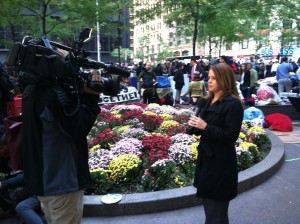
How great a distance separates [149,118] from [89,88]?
17.9ft

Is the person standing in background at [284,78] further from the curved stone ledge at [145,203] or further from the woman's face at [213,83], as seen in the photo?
the woman's face at [213,83]

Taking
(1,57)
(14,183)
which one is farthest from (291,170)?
(1,57)

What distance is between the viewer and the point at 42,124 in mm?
2207

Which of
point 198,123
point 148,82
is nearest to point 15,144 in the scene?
point 198,123

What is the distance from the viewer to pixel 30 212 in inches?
138

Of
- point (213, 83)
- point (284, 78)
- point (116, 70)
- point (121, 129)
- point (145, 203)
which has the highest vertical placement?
point (116, 70)

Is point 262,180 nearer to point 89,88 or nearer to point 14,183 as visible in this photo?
point 14,183

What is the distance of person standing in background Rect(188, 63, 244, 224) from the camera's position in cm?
288

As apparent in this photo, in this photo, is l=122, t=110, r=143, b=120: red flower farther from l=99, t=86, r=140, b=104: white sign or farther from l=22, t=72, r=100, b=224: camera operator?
l=22, t=72, r=100, b=224: camera operator

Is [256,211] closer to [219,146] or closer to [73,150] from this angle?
[219,146]

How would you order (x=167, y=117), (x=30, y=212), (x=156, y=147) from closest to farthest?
(x=30, y=212), (x=156, y=147), (x=167, y=117)

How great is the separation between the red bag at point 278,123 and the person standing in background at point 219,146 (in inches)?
274

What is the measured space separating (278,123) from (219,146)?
279 inches

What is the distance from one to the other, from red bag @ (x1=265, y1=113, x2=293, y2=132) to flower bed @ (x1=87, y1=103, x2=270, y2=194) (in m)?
2.22
